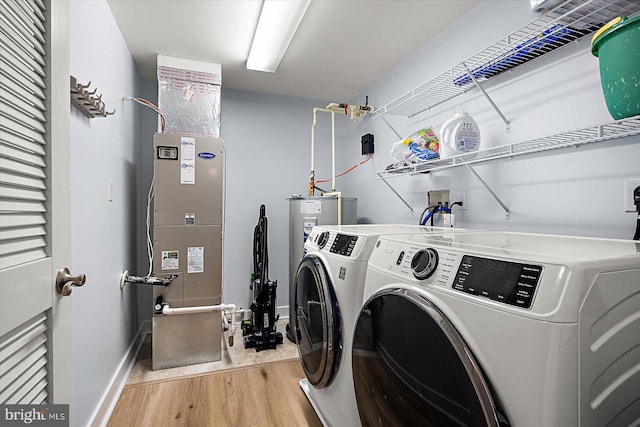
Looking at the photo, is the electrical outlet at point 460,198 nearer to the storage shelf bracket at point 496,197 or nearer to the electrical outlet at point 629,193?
the storage shelf bracket at point 496,197

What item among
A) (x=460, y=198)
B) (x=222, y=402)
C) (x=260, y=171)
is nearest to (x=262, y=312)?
(x=222, y=402)

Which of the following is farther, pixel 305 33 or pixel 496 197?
pixel 305 33

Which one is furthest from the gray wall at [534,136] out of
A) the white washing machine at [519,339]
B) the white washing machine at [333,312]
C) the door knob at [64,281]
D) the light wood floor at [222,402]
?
the door knob at [64,281]

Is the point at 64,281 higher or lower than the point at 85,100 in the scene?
lower

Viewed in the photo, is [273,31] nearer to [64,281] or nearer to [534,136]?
[534,136]

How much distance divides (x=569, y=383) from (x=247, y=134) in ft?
9.95

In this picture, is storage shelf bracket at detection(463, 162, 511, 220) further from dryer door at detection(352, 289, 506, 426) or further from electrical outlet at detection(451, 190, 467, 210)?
dryer door at detection(352, 289, 506, 426)

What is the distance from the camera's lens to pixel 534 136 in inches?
59.7

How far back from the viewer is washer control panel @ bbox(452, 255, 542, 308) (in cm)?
60

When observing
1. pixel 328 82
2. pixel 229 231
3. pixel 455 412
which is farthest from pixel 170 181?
pixel 455 412

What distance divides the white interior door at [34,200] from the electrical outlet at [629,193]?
185cm

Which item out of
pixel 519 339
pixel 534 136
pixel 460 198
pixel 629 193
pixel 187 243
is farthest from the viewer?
pixel 187 243

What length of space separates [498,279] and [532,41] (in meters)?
1.24

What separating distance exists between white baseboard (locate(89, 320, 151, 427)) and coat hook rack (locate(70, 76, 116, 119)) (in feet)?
4.79
